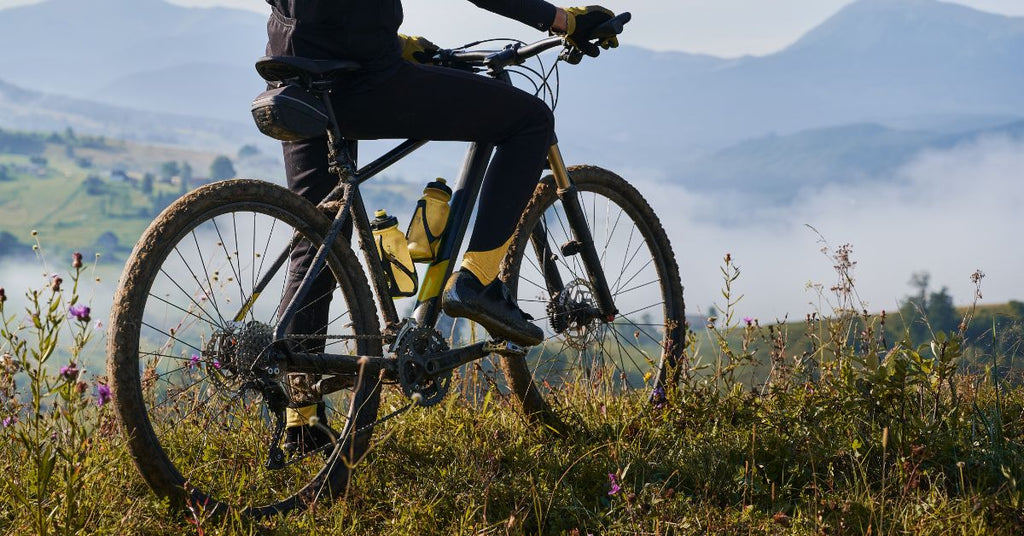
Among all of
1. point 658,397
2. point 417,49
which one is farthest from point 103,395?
point 658,397

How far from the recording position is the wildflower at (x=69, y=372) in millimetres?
2240

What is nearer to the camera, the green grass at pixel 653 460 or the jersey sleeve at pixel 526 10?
the green grass at pixel 653 460

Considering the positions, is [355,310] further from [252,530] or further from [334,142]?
[252,530]

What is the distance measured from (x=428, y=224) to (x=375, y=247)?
0.85ft

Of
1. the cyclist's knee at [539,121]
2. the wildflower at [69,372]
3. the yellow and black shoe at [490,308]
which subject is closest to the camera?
the wildflower at [69,372]

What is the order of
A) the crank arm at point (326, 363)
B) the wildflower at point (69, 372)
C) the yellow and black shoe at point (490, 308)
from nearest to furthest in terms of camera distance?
1. the wildflower at point (69, 372)
2. the crank arm at point (326, 363)
3. the yellow and black shoe at point (490, 308)

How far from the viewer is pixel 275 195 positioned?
296 cm

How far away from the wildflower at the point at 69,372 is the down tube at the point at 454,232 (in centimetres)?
128

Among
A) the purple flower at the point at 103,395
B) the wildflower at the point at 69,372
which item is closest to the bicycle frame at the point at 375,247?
the purple flower at the point at 103,395

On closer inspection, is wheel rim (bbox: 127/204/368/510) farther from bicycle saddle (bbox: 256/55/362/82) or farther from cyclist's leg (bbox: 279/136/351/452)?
bicycle saddle (bbox: 256/55/362/82)

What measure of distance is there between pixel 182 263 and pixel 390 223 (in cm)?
74

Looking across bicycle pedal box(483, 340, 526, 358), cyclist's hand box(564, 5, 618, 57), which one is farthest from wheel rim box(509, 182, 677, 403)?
cyclist's hand box(564, 5, 618, 57)

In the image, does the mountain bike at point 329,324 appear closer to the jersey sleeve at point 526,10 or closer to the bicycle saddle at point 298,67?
the bicycle saddle at point 298,67

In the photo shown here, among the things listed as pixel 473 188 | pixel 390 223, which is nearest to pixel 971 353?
pixel 473 188
